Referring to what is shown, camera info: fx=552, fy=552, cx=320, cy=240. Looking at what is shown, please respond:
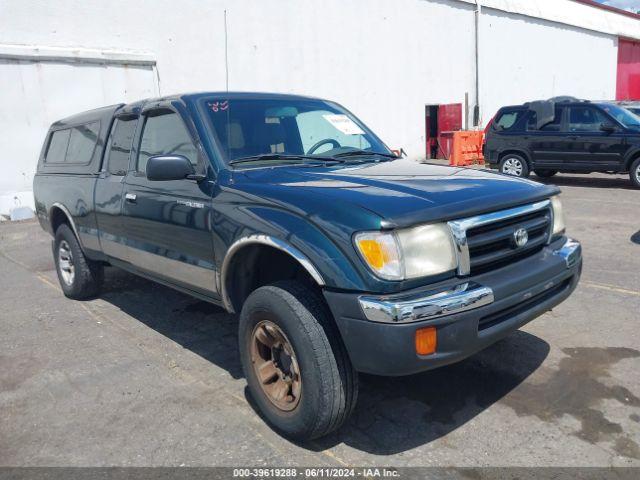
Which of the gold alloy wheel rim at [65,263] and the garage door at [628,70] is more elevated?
the garage door at [628,70]

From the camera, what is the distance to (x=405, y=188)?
2.87m

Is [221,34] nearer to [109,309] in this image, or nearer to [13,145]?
[13,145]

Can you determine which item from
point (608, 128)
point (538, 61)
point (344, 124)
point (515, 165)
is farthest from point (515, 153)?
point (538, 61)

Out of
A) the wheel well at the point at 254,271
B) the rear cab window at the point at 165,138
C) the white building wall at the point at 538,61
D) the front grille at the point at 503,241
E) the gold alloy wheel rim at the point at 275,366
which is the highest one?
the white building wall at the point at 538,61

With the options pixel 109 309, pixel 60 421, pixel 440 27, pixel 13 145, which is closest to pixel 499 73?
pixel 440 27

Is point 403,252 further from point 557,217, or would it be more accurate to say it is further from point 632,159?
point 632,159

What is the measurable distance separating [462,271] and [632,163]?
10162 millimetres

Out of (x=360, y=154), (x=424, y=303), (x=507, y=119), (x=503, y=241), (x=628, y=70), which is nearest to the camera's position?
(x=424, y=303)

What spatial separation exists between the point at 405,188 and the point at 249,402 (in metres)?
1.61

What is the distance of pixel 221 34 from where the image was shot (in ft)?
44.3

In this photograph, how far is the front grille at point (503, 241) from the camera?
8.87 ft

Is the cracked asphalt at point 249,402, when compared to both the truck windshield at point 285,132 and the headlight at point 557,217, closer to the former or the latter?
the headlight at point 557,217

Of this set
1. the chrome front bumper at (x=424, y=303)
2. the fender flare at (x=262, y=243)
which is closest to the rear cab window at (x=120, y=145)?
the fender flare at (x=262, y=243)

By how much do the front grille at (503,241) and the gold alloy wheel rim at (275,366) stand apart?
103 cm
